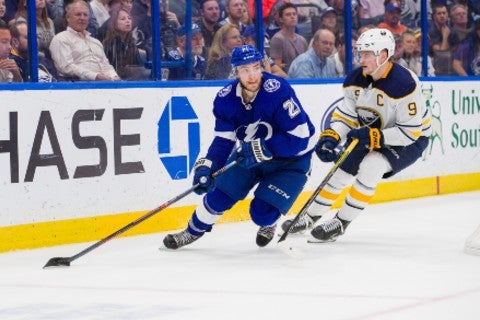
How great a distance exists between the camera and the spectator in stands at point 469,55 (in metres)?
10.2

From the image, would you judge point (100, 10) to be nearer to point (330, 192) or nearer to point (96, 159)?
point (96, 159)

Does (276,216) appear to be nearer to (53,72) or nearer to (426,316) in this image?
(53,72)

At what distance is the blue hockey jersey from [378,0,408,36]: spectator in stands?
349 cm

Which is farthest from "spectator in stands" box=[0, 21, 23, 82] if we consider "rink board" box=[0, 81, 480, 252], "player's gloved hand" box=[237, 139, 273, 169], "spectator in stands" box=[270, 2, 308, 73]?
"spectator in stands" box=[270, 2, 308, 73]

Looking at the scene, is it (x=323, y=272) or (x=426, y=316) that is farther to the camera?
(x=323, y=272)

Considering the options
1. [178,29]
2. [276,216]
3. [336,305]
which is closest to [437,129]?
[178,29]

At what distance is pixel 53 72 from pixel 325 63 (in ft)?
8.68

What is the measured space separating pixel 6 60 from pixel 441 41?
4491 millimetres

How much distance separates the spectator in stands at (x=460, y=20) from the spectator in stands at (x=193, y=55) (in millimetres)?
3007

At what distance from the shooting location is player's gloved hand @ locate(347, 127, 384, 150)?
6.47m

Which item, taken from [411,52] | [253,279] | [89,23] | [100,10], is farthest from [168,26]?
[411,52]

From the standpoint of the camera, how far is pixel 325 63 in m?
8.90

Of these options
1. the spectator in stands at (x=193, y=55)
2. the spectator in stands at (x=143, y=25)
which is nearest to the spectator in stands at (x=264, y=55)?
the spectator in stands at (x=193, y=55)

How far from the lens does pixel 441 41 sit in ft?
32.9
